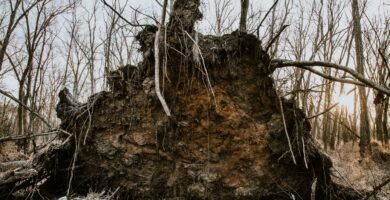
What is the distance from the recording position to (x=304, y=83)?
774 inches

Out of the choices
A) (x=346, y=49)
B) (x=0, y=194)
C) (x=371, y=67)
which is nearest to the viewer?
(x=0, y=194)

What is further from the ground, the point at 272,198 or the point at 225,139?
the point at 225,139

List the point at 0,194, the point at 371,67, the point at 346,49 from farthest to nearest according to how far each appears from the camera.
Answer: the point at 346,49
the point at 371,67
the point at 0,194

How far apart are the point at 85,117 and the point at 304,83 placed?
16.2 metres

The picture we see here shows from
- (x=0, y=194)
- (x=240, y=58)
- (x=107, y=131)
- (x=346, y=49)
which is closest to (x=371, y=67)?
(x=346, y=49)

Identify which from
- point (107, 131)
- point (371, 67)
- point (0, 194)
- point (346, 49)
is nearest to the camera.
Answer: point (0, 194)

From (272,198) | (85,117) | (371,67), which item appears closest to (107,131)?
(85,117)

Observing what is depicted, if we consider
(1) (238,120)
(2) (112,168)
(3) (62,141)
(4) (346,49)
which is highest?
(4) (346,49)

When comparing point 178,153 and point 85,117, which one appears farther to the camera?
point 85,117

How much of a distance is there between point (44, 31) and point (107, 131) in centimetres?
1276

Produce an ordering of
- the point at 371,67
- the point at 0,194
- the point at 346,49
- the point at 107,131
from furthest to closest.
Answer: the point at 346,49, the point at 371,67, the point at 107,131, the point at 0,194

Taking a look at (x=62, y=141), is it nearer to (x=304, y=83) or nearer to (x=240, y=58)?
(x=240, y=58)

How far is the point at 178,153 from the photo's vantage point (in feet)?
16.3

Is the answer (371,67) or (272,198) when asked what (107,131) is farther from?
(371,67)
